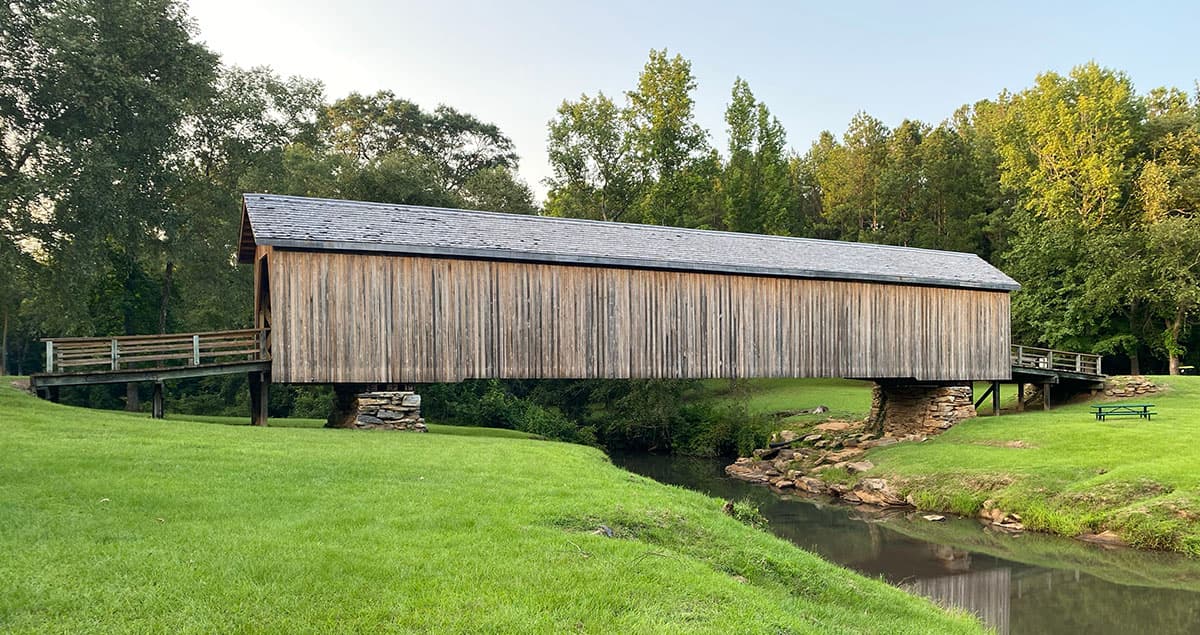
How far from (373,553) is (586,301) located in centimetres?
1368

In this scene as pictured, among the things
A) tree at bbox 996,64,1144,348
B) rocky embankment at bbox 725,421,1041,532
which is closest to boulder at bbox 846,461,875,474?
rocky embankment at bbox 725,421,1041,532

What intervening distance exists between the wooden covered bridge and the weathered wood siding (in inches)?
1.5

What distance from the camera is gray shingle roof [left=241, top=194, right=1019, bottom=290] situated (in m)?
17.3

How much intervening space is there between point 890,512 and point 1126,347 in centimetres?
2261

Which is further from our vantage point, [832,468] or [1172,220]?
[1172,220]

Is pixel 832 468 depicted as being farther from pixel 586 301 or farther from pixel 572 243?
pixel 572 243

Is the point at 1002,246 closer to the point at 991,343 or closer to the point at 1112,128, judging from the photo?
the point at 1112,128

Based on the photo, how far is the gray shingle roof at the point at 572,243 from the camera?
17344 mm

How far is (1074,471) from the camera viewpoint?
16391 millimetres

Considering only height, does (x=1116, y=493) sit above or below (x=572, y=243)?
below

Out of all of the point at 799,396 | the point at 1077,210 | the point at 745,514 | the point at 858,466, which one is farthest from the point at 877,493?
the point at 1077,210

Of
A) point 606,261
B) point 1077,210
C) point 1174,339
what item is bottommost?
point 1174,339

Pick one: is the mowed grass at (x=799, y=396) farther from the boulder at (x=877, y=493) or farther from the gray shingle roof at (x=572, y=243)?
the boulder at (x=877, y=493)

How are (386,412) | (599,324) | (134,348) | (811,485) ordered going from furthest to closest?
1. (811,485)
2. (599,324)
3. (386,412)
4. (134,348)
